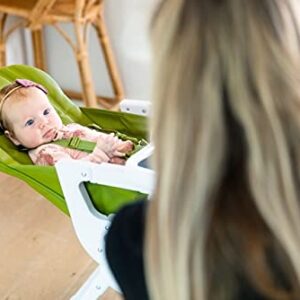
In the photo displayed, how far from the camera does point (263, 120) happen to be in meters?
0.79

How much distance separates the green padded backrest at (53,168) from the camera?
1.55 m

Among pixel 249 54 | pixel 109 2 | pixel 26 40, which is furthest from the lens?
pixel 26 40

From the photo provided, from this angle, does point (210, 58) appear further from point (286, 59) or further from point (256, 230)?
point (256, 230)

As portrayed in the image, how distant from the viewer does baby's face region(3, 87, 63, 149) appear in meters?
1.80

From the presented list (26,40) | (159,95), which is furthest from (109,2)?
(159,95)

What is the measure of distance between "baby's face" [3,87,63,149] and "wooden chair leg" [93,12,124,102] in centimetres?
98

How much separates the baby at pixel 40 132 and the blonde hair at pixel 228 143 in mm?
927

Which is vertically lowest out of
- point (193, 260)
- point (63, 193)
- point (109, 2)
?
point (109, 2)

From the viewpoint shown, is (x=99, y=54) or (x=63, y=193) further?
(x=99, y=54)

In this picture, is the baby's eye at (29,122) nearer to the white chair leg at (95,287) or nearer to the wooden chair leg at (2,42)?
the white chair leg at (95,287)

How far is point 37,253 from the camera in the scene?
6.90ft

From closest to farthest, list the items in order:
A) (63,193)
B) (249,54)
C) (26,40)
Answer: (249,54) < (63,193) < (26,40)

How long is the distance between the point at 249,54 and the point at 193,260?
25 centimetres

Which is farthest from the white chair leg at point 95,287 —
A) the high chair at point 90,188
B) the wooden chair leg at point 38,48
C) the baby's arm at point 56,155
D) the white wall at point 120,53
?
the wooden chair leg at point 38,48
